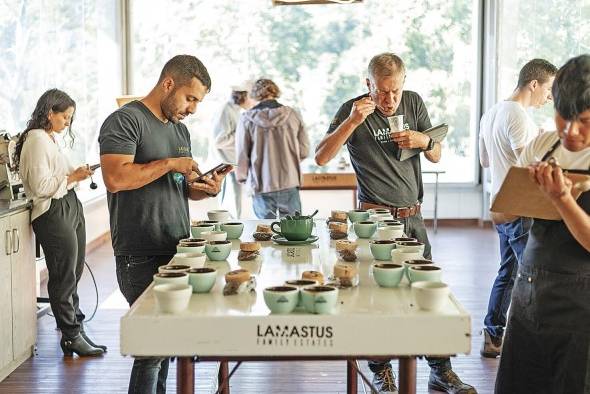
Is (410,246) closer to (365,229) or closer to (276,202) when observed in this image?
(365,229)

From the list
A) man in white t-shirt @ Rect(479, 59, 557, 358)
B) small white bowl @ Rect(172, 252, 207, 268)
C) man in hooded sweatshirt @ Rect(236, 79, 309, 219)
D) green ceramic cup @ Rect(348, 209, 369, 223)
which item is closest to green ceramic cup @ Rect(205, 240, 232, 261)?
small white bowl @ Rect(172, 252, 207, 268)

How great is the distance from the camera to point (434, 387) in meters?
4.40

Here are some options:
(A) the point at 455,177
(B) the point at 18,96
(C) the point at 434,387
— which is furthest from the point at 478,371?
(A) the point at 455,177

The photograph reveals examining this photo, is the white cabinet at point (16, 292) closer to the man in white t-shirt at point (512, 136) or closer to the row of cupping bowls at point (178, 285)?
the row of cupping bowls at point (178, 285)

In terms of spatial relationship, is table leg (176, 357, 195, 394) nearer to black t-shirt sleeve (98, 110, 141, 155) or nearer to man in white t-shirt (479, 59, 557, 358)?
black t-shirt sleeve (98, 110, 141, 155)

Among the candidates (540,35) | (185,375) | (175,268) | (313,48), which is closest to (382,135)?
(175,268)

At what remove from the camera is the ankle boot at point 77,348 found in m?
4.99

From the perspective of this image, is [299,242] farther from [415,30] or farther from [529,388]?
[415,30]

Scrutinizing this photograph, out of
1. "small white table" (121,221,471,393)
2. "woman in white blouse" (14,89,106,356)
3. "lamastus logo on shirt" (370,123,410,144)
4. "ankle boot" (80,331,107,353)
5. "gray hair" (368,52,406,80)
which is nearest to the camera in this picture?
"small white table" (121,221,471,393)

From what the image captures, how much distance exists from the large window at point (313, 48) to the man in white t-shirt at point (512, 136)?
213 inches

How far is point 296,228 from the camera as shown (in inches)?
139

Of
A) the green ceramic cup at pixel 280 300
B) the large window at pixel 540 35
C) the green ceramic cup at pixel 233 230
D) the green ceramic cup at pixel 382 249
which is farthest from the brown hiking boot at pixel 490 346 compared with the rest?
the large window at pixel 540 35

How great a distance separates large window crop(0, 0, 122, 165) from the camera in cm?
649

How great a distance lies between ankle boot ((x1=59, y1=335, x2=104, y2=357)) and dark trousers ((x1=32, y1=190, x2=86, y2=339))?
3 centimetres
